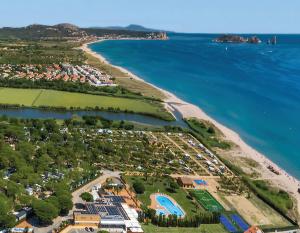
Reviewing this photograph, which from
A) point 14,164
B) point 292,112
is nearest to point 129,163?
point 14,164

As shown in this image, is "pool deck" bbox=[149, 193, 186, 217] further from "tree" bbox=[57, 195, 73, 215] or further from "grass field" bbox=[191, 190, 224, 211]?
"tree" bbox=[57, 195, 73, 215]

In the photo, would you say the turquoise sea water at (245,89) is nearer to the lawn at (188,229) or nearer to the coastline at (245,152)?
the coastline at (245,152)

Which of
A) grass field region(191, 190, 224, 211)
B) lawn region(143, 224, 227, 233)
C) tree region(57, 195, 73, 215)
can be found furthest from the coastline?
tree region(57, 195, 73, 215)

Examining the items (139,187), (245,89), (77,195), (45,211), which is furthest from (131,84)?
(45,211)

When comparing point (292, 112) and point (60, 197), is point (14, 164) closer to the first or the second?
point (60, 197)

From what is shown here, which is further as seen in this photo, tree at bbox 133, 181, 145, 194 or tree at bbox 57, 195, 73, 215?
tree at bbox 133, 181, 145, 194

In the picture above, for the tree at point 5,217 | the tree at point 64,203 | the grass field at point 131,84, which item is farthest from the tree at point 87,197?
the grass field at point 131,84
